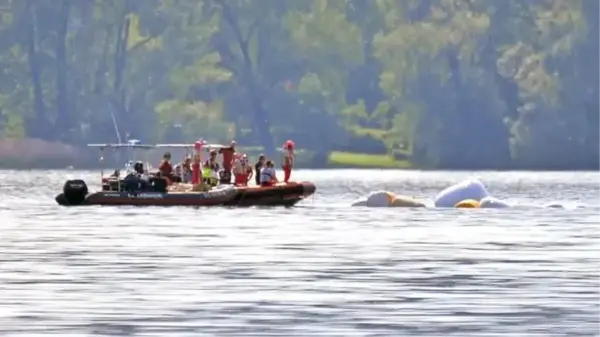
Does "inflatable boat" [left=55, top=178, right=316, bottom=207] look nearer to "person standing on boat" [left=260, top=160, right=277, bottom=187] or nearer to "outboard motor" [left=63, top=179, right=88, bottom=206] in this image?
"outboard motor" [left=63, top=179, right=88, bottom=206]

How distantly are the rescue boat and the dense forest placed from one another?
77.8 meters

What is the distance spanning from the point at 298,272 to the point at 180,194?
29806mm

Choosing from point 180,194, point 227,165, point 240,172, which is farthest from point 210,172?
point 180,194

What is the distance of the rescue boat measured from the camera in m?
69.2

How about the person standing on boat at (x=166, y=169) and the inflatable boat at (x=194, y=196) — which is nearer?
the inflatable boat at (x=194, y=196)

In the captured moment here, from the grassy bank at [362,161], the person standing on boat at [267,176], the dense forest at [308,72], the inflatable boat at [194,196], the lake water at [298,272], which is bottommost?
the lake water at [298,272]

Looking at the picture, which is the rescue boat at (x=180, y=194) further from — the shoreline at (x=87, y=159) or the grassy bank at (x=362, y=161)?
the grassy bank at (x=362, y=161)

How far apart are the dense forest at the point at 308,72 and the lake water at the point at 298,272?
270 feet

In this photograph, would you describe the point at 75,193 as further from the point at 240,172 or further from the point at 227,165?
the point at 240,172

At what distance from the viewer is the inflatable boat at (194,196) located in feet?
227

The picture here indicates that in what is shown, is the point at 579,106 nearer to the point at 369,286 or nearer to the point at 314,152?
the point at 314,152

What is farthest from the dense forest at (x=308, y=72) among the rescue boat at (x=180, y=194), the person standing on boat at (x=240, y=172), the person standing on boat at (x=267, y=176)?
the rescue boat at (x=180, y=194)

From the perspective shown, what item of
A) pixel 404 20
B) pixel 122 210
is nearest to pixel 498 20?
pixel 404 20

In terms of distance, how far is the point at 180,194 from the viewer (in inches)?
2741
